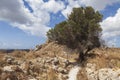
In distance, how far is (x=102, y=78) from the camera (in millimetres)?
22516

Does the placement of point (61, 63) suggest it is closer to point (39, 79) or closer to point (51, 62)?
point (51, 62)

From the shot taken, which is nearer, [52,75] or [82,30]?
[52,75]

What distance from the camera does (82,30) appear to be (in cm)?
4234

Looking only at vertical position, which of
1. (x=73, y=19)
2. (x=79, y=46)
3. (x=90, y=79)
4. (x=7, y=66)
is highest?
(x=73, y=19)

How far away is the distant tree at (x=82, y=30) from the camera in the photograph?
42.4 m

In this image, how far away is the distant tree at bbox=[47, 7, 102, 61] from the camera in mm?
42375

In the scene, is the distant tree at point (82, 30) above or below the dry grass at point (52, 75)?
above

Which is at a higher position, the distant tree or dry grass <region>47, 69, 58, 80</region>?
the distant tree

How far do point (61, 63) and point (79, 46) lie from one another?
10.5 m

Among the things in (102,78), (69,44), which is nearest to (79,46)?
(69,44)

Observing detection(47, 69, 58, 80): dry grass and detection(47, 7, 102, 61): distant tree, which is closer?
detection(47, 69, 58, 80): dry grass

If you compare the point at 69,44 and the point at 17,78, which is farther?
the point at 69,44

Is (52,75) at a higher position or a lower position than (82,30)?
lower

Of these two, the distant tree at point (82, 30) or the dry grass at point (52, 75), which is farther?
the distant tree at point (82, 30)
